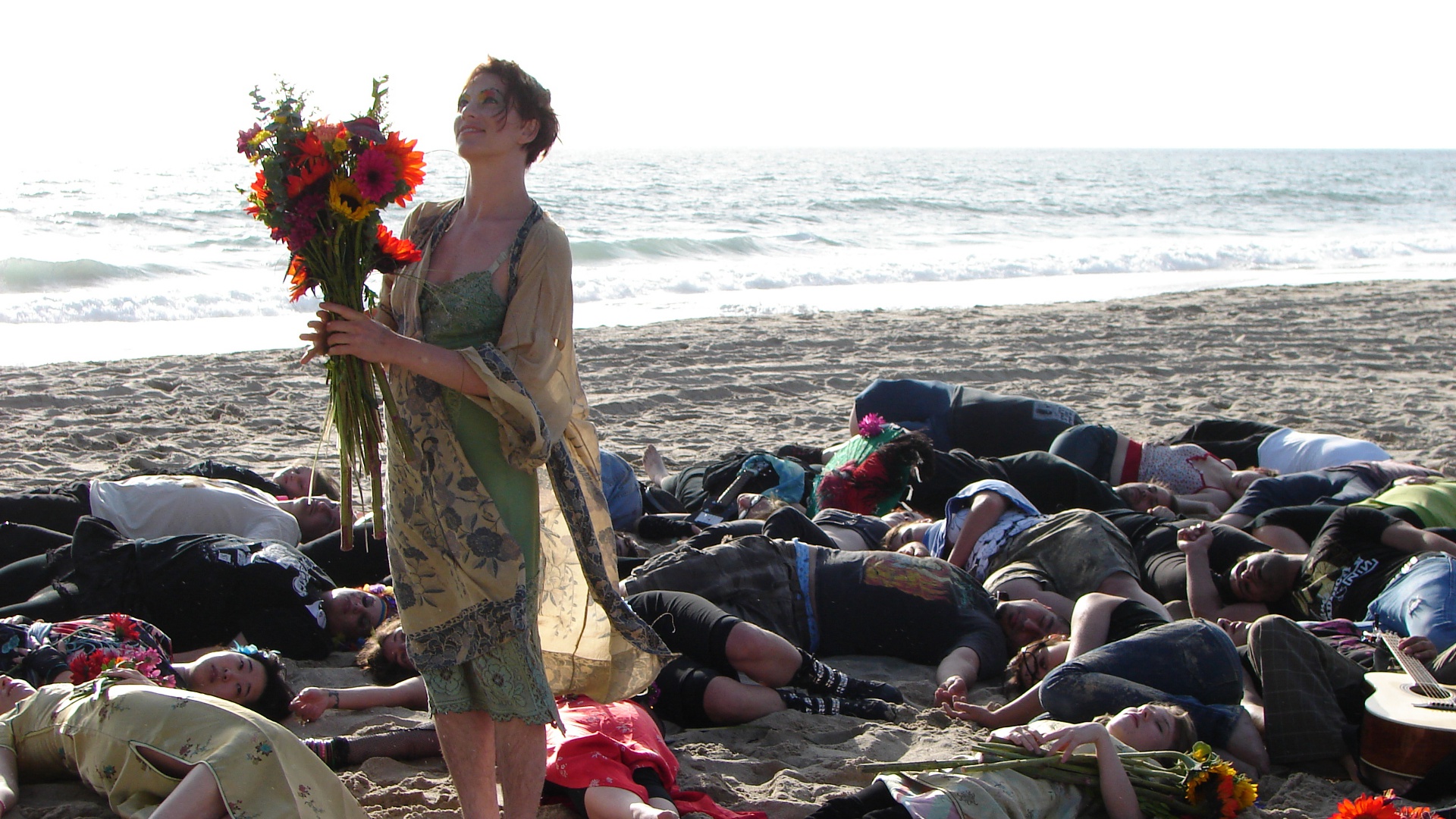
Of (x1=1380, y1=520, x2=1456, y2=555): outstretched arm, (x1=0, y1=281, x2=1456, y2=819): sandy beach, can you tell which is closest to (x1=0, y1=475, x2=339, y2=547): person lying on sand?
(x1=0, y1=281, x2=1456, y2=819): sandy beach

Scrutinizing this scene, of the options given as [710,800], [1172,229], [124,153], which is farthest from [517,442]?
[124,153]

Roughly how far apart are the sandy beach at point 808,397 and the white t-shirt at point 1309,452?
0.77m

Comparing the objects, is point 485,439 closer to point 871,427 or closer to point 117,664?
point 117,664

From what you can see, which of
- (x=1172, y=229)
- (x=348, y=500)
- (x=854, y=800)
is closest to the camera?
(x=348, y=500)

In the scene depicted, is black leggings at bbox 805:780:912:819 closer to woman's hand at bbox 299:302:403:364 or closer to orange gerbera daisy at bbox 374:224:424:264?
woman's hand at bbox 299:302:403:364

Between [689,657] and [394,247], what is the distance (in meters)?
1.72

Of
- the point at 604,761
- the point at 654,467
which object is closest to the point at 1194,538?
the point at 604,761

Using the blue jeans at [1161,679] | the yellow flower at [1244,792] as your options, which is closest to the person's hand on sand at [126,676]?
the blue jeans at [1161,679]

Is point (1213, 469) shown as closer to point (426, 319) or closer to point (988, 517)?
point (988, 517)

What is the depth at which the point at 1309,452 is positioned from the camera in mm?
5605

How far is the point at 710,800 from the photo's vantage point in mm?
2758

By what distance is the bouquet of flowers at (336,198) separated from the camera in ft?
6.90

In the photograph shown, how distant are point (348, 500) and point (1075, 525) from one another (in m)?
2.89

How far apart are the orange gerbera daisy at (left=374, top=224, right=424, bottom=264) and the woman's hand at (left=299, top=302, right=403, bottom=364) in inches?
6.3
